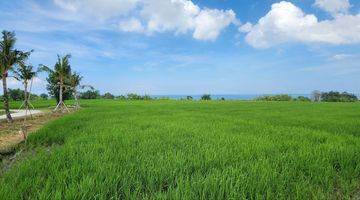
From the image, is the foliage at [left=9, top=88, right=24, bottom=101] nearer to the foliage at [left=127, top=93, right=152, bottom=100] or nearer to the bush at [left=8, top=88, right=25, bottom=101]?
the bush at [left=8, top=88, right=25, bottom=101]

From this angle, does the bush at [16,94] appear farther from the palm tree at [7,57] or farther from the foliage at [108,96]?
the palm tree at [7,57]

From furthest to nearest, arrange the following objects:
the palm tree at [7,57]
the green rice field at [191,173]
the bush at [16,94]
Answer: the bush at [16,94]
the palm tree at [7,57]
the green rice field at [191,173]

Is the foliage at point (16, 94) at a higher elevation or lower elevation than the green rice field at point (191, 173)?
higher

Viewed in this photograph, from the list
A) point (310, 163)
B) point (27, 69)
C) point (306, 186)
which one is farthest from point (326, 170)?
point (27, 69)

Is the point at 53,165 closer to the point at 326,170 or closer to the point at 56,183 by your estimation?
the point at 56,183

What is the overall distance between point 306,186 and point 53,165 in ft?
10.2

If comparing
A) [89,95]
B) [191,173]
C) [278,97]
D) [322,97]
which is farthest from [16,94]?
[191,173]

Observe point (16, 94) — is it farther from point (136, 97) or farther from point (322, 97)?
point (322, 97)

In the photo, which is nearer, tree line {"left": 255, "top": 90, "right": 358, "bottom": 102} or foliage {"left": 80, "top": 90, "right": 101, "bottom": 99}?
tree line {"left": 255, "top": 90, "right": 358, "bottom": 102}

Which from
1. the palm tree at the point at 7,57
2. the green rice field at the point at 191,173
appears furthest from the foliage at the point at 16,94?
the green rice field at the point at 191,173

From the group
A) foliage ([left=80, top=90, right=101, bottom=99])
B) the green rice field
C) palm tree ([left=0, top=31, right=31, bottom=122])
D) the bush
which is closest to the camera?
the green rice field

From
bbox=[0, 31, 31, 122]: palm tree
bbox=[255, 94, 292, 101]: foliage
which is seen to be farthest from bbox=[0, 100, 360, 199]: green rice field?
bbox=[255, 94, 292, 101]: foliage

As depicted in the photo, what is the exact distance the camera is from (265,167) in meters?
4.09

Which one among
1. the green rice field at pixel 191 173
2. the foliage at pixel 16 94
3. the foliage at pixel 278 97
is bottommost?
the green rice field at pixel 191 173
